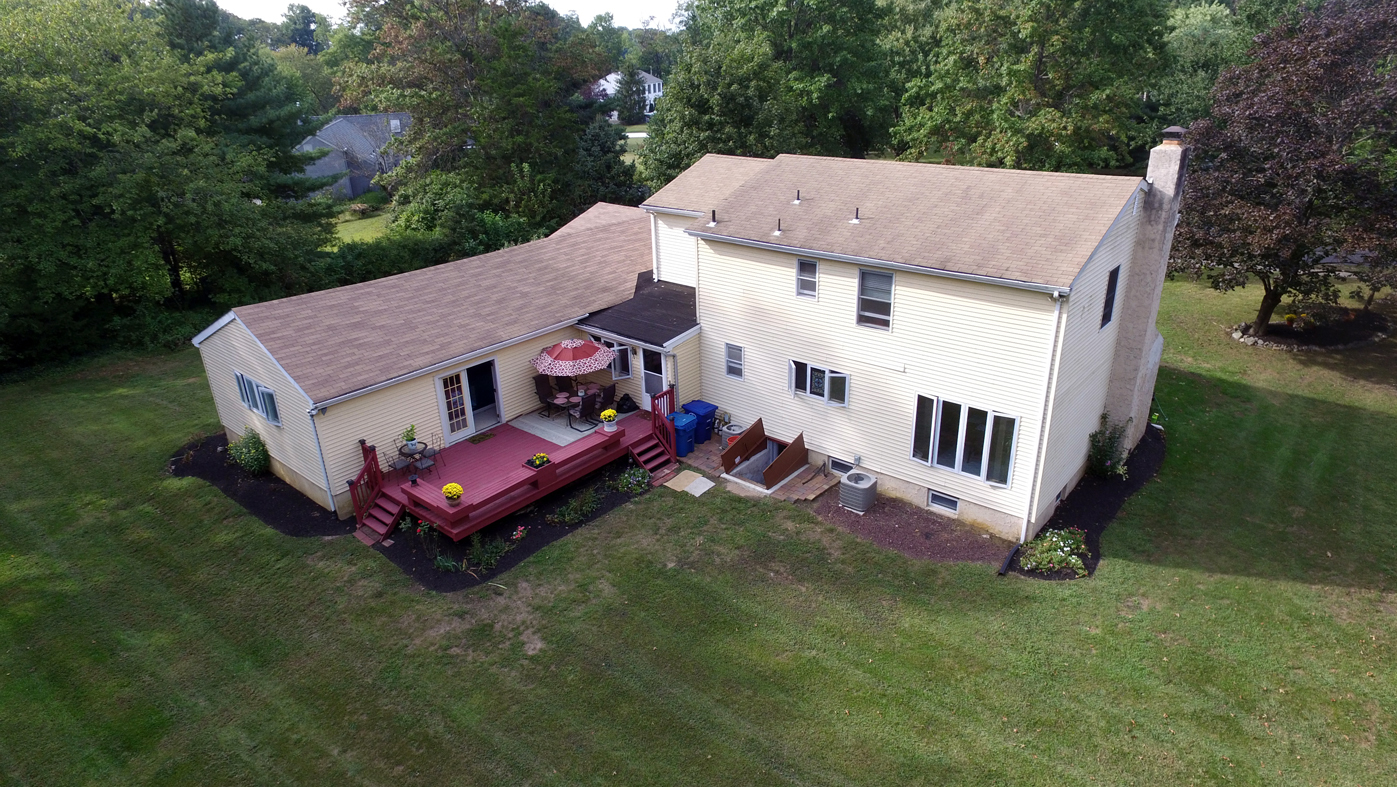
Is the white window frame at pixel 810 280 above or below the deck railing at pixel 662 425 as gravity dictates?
above

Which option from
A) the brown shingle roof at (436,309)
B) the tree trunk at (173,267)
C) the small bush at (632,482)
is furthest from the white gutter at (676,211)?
the tree trunk at (173,267)

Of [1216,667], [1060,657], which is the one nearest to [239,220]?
[1060,657]

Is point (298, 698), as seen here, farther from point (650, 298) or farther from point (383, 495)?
point (650, 298)

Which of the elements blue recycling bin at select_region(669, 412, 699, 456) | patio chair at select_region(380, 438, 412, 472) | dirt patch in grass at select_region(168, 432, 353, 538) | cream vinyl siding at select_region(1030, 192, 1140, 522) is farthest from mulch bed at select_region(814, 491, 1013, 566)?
dirt patch in grass at select_region(168, 432, 353, 538)

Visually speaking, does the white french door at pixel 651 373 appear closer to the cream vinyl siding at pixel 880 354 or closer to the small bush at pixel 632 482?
the cream vinyl siding at pixel 880 354

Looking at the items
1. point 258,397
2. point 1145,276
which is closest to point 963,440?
point 1145,276

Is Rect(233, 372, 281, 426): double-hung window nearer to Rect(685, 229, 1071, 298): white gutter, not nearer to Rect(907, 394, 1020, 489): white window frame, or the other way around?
Rect(685, 229, 1071, 298): white gutter
